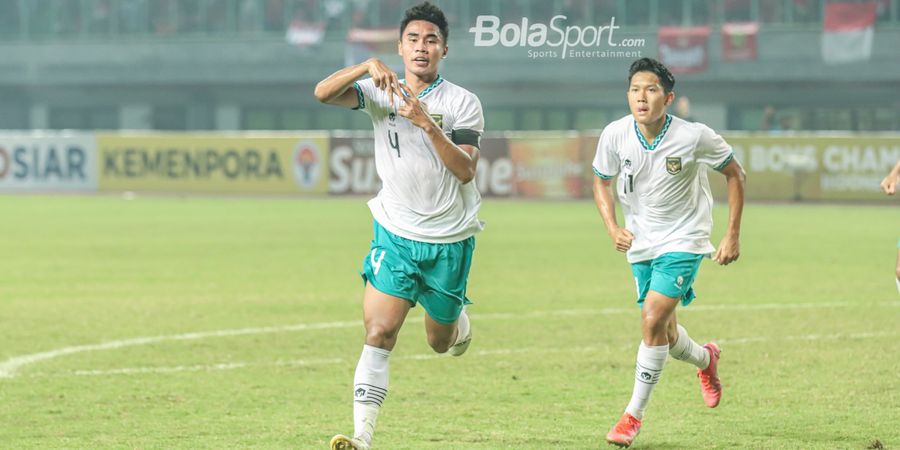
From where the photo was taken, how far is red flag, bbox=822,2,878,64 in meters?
52.8

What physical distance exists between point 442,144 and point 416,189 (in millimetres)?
508

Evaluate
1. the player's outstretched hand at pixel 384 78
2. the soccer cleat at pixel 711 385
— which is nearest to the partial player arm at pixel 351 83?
the player's outstretched hand at pixel 384 78

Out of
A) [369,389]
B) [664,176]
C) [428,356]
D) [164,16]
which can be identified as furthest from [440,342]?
[164,16]

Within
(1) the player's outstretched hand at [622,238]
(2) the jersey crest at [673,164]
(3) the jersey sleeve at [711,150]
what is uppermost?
(3) the jersey sleeve at [711,150]

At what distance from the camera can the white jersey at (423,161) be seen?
23.9 feet

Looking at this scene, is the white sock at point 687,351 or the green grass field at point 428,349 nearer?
the green grass field at point 428,349

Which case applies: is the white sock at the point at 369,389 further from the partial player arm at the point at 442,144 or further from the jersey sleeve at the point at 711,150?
the jersey sleeve at the point at 711,150

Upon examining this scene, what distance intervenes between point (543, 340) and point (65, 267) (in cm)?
846

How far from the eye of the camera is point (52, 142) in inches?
1532

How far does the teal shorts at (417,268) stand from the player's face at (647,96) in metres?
1.08

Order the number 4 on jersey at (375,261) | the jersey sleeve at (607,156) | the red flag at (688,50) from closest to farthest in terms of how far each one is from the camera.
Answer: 1. the number 4 on jersey at (375,261)
2. the jersey sleeve at (607,156)
3. the red flag at (688,50)

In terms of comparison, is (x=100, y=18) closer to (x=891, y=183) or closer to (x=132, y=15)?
(x=132, y=15)

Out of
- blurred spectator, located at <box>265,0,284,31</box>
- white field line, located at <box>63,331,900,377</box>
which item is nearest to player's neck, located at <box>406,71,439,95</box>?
white field line, located at <box>63,331,900,377</box>

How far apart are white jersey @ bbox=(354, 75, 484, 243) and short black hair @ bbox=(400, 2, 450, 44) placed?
27cm
